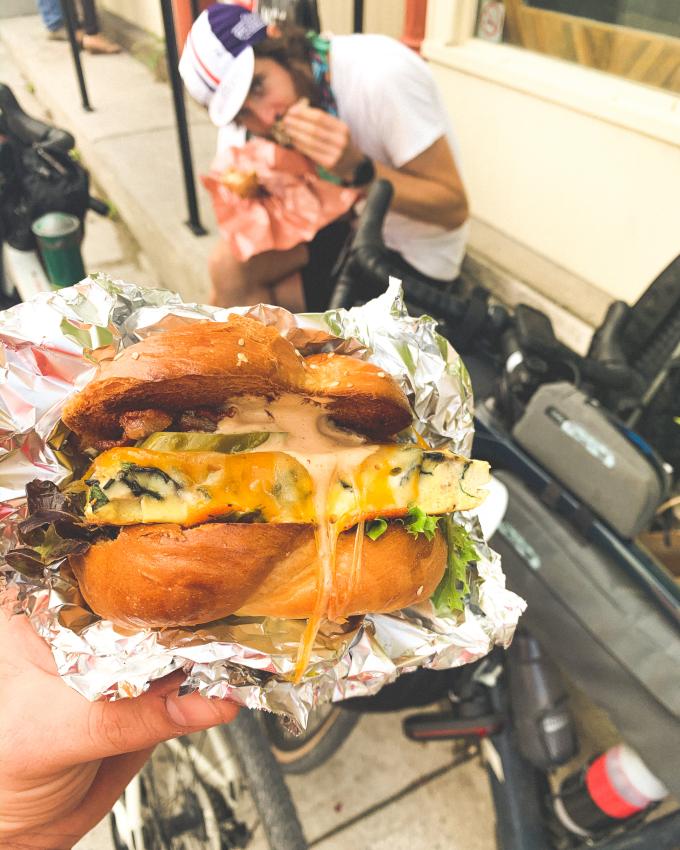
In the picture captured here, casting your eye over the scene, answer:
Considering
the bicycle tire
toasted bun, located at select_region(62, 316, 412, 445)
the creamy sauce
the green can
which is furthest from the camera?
the green can

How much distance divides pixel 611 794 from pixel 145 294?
6.04 feet

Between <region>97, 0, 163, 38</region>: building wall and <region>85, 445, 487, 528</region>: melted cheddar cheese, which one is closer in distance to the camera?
<region>85, 445, 487, 528</region>: melted cheddar cheese

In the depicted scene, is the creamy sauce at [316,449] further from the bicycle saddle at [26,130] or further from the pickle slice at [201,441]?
the bicycle saddle at [26,130]

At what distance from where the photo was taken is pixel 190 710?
1.28 m

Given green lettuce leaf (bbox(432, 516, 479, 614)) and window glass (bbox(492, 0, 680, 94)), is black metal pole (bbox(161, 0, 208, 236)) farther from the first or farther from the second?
green lettuce leaf (bbox(432, 516, 479, 614))

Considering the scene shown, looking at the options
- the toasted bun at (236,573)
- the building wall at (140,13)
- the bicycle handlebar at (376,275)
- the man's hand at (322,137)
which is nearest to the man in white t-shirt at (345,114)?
the man's hand at (322,137)

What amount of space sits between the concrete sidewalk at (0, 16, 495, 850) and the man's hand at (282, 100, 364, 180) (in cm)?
181

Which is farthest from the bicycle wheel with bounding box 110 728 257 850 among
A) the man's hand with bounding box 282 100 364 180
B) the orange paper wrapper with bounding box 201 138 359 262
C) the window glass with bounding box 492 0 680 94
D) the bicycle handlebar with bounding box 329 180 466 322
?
the window glass with bounding box 492 0 680 94

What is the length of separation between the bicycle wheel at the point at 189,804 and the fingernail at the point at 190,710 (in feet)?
2.31

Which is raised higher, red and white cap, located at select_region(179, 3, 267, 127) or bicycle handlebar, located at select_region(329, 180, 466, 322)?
red and white cap, located at select_region(179, 3, 267, 127)

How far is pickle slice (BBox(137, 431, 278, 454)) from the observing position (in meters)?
1.14

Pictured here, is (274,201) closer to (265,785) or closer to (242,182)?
(242,182)

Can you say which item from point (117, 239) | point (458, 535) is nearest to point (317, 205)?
point (458, 535)

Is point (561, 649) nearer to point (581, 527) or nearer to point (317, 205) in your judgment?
point (581, 527)
